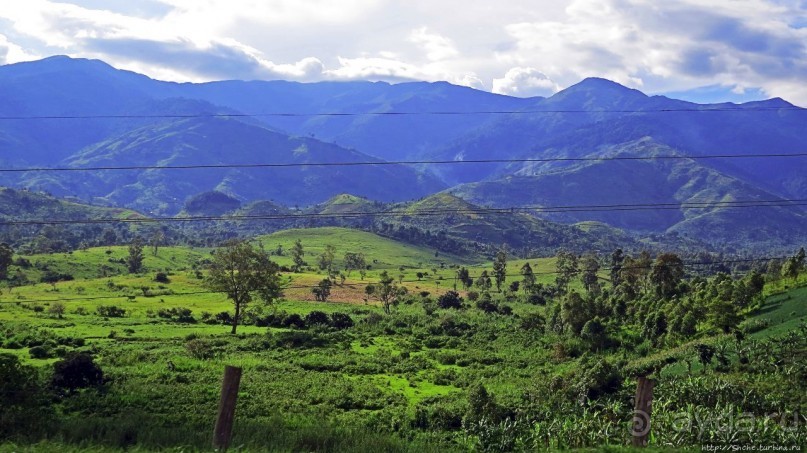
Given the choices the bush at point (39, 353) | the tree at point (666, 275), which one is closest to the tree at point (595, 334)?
the tree at point (666, 275)

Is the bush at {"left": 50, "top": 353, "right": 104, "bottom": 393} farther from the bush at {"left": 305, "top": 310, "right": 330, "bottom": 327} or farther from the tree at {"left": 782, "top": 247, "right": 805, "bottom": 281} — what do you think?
the tree at {"left": 782, "top": 247, "right": 805, "bottom": 281}

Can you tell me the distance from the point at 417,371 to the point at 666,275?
128 feet

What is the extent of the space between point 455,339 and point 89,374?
42846 mm

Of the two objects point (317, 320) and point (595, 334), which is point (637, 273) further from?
point (317, 320)

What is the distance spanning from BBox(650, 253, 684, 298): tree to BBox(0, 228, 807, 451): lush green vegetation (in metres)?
0.38

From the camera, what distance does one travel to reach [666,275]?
74.8m

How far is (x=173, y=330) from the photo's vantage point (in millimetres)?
71375

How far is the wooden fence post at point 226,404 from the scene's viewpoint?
1652 centimetres

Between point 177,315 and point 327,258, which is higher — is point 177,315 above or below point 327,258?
below

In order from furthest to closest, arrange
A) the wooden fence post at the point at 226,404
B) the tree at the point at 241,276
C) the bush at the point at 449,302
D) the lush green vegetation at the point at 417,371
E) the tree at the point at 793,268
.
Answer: the bush at the point at 449,302 → the tree at the point at 241,276 → the tree at the point at 793,268 → the lush green vegetation at the point at 417,371 → the wooden fence post at the point at 226,404

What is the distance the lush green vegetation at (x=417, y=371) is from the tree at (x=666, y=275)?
0.38 metres

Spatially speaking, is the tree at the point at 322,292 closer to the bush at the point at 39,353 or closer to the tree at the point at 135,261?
the tree at the point at 135,261

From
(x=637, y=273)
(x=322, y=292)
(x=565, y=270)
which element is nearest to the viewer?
(x=637, y=273)

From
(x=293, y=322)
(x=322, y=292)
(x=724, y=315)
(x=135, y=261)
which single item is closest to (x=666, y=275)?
(x=724, y=315)
